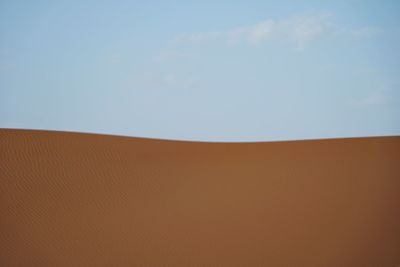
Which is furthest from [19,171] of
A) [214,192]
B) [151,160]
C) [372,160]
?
[372,160]

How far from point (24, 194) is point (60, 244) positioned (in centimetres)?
63

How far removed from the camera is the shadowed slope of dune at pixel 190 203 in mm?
5000

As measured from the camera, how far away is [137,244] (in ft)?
16.9

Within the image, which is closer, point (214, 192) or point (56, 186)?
point (56, 186)

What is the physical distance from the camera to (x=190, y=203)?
5504mm

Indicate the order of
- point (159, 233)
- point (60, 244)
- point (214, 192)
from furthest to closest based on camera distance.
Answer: point (214, 192) → point (159, 233) → point (60, 244)

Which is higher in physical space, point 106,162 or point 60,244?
point 106,162

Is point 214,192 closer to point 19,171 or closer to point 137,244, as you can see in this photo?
point 137,244

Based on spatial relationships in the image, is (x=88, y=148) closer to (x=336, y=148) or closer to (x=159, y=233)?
(x=159, y=233)

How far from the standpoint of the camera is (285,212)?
573cm

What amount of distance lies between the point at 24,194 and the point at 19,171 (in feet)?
0.79

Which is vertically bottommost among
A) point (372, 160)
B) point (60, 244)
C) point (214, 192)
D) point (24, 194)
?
point (60, 244)

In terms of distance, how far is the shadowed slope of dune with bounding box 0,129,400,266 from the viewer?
500cm

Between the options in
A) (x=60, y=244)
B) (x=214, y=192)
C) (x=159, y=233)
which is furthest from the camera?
(x=214, y=192)
